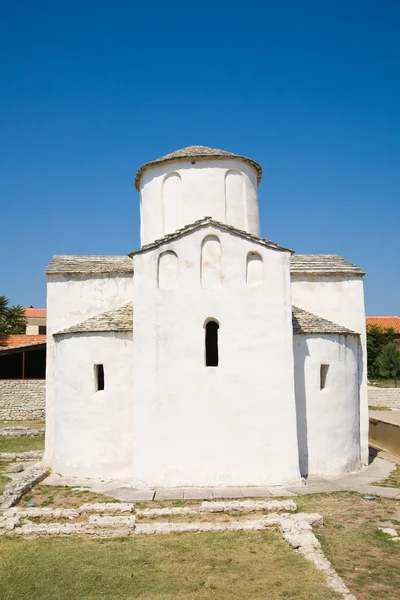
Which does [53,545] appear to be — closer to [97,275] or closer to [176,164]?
[97,275]

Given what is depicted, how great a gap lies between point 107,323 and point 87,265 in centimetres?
285

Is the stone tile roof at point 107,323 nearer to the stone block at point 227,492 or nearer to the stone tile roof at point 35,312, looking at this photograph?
the stone block at point 227,492

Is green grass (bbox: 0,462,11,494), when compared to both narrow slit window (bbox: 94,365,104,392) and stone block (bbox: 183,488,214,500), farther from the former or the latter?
stone block (bbox: 183,488,214,500)

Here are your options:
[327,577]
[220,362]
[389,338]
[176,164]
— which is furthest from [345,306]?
[389,338]

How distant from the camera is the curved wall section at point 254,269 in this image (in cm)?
1323

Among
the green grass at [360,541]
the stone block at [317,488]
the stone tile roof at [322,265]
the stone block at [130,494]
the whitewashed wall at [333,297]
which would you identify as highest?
the stone tile roof at [322,265]

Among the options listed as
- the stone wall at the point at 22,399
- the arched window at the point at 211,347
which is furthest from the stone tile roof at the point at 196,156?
the stone wall at the point at 22,399

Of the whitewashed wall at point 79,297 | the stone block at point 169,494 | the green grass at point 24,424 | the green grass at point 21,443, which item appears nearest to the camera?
the stone block at point 169,494

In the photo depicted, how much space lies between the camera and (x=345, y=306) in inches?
639

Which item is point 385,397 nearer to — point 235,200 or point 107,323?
point 235,200

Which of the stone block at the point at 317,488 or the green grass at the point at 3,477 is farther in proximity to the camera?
the green grass at the point at 3,477

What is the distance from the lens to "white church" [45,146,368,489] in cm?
1266

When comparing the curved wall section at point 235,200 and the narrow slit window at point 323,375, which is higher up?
the curved wall section at point 235,200

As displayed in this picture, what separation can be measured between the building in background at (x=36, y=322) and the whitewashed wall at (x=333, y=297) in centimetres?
4990
